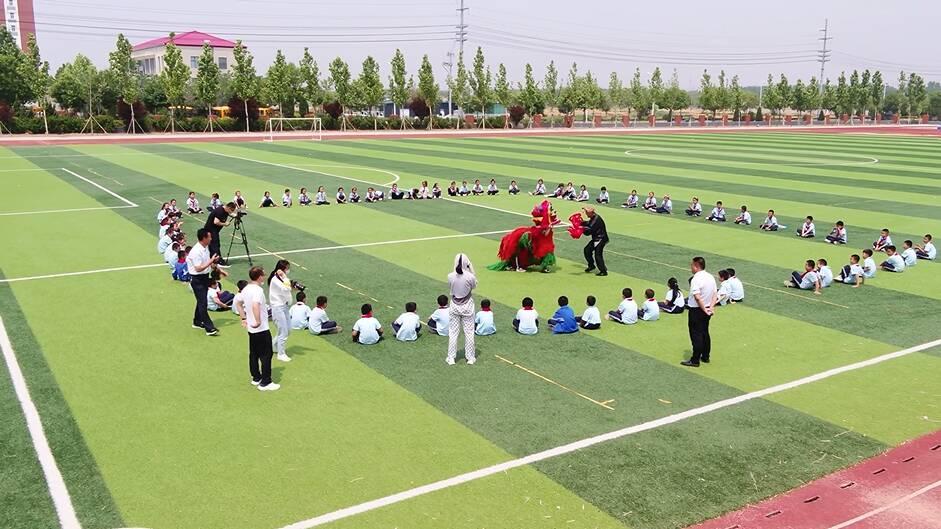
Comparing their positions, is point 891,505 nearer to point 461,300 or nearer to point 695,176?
point 461,300

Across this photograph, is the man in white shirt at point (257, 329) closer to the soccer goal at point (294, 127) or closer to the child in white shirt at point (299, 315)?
the child in white shirt at point (299, 315)

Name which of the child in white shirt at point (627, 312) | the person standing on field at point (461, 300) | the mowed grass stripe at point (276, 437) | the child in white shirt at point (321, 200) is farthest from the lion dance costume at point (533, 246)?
the child in white shirt at point (321, 200)

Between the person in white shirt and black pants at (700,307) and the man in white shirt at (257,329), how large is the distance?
22.8ft

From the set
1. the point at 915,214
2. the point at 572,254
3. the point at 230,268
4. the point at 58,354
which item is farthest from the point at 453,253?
the point at 915,214

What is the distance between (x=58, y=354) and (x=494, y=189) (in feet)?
76.4

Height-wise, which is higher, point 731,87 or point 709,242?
point 731,87

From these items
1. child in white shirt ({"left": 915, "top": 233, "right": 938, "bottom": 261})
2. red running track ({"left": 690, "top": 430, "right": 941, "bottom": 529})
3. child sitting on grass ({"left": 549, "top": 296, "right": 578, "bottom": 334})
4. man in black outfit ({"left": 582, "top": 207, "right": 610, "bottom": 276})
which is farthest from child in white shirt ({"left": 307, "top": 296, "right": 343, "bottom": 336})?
child in white shirt ({"left": 915, "top": 233, "right": 938, "bottom": 261})

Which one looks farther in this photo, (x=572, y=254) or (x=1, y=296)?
(x=572, y=254)

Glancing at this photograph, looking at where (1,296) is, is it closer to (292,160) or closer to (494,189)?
(494,189)

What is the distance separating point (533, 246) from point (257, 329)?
9859 mm

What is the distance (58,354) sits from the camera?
13.7 meters

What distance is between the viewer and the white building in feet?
469

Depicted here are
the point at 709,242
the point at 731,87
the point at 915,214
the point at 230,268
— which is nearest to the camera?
the point at 230,268

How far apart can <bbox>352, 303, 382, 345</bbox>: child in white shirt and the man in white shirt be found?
7.63 ft
